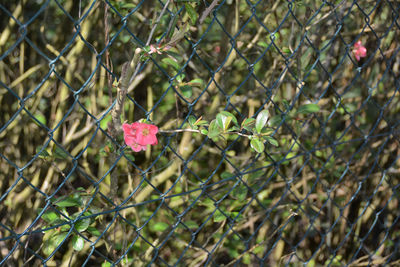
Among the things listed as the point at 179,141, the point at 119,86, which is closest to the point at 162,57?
the point at 119,86

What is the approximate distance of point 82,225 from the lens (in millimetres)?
1252

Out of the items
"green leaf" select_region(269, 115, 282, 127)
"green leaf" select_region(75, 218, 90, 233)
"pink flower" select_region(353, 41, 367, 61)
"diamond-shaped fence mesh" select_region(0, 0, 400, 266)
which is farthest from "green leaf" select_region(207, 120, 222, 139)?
"pink flower" select_region(353, 41, 367, 61)

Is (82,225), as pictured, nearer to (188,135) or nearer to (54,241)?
(54,241)

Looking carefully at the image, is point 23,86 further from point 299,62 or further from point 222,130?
point 299,62

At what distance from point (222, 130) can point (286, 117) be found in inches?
15.4

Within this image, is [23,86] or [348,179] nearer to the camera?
[23,86]

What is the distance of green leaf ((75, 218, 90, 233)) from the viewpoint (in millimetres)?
1248

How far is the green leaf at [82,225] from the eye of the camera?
1.25m

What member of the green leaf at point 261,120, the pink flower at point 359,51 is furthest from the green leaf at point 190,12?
the pink flower at point 359,51

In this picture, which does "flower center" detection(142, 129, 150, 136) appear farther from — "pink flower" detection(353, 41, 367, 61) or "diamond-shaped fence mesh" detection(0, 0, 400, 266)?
"pink flower" detection(353, 41, 367, 61)

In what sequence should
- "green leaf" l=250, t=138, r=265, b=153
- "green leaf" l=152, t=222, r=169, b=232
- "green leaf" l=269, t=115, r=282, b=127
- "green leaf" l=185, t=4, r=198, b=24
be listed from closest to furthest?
"green leaf" l=185, t=4, r=198, b=24, "green leaf" l=250, t=138, r=265, b=153, "green leaf" l=269, t=115, r=282, b=127, "green leaf" l=152, t=222, r=169, b=232

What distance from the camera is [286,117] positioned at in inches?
63.7


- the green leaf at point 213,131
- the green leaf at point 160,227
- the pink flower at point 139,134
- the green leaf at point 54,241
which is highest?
the green leaf at point 213,131

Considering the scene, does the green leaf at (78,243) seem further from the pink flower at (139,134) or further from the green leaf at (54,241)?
the pink flower at (139,134)
